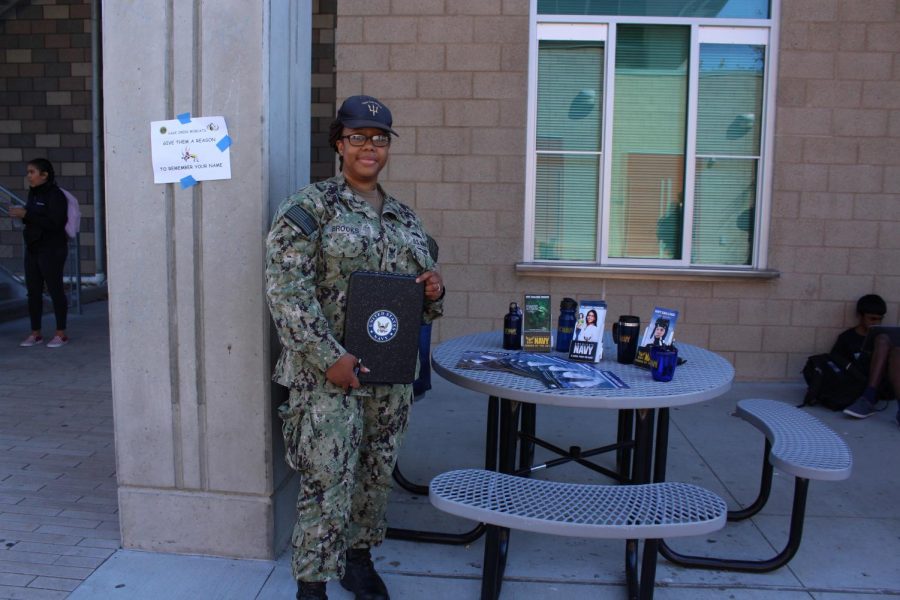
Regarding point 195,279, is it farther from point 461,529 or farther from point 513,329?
point 461,529

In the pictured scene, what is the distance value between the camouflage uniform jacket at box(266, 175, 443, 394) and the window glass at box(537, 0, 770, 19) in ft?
13.1

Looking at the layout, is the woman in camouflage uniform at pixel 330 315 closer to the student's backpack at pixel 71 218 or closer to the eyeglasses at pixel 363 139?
the eyeglasses at pixel 363 139

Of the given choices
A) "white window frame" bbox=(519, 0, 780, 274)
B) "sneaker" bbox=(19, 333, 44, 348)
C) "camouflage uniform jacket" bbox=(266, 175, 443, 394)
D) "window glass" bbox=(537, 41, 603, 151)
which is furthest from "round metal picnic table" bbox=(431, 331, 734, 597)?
"sneaker" bbox=(19, 333, 44, 348)

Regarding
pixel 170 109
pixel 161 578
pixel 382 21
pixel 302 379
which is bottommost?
pixel 161 578

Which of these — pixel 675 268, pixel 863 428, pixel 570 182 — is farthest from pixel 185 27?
pixel 863 428

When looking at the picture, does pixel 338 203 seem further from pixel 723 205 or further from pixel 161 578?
pixel 723 205

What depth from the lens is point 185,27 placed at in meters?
2.87

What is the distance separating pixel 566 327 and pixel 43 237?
5.79 m

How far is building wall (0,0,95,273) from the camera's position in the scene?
410 inches

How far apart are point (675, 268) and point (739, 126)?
1.29 metres

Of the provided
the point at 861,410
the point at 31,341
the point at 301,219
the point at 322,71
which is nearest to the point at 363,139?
the point at 301,219

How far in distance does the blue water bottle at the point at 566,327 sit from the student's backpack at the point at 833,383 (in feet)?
9.58

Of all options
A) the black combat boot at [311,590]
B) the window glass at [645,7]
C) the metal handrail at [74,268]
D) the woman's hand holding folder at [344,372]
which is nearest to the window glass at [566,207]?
the window glass at [645,7]

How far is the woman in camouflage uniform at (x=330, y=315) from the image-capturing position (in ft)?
8.14
